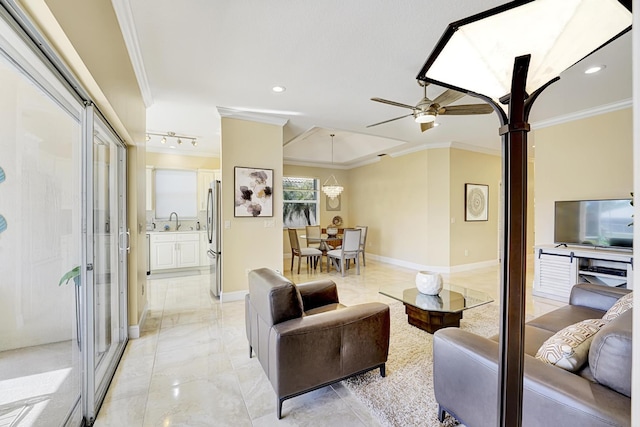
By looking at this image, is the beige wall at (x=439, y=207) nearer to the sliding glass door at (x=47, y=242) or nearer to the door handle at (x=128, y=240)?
the door handle at (x=128, y=240)

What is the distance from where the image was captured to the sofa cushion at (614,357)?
3.50ft

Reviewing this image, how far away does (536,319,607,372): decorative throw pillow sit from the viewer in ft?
Result: 4.25

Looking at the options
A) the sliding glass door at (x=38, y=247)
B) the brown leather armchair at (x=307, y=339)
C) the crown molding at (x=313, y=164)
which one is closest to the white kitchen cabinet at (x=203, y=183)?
the crown molding at (x=313, y=164)

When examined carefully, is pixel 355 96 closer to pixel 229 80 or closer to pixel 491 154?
pixel 229 80

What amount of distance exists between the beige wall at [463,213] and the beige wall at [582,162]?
1.58 m

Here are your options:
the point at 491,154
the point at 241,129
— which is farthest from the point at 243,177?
the point at 491,154

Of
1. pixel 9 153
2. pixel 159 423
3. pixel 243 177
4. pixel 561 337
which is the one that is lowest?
pixel 159 423

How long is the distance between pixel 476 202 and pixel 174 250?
6.65m

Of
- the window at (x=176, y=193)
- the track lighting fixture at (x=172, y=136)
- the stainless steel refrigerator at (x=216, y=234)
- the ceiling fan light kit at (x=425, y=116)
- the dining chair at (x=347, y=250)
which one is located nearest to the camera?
the ceiling fan light kit at (x=425, y=116)

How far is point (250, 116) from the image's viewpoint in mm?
4133

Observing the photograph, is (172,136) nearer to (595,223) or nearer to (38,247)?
(38,247)

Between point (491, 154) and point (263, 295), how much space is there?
6754mm

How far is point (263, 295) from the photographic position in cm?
187

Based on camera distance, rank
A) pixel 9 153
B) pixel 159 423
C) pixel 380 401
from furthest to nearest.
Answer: pixel 380 401
pixel 159 423
pixel 9 153
